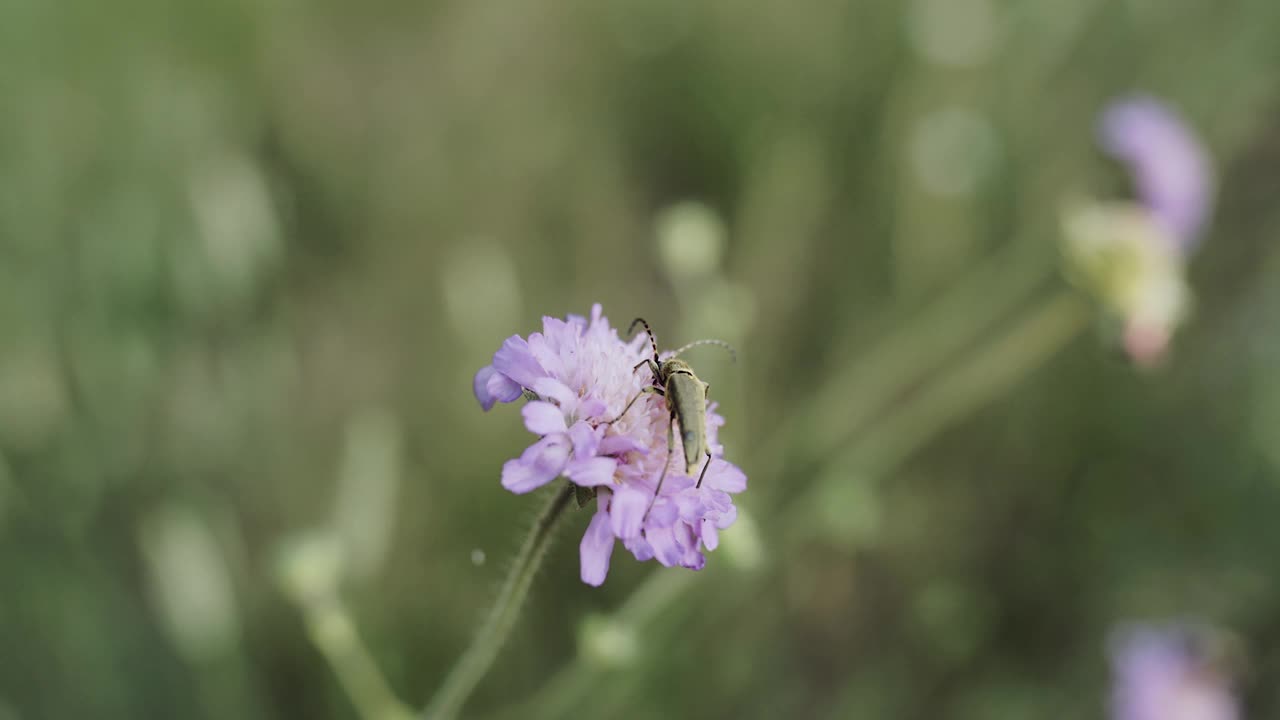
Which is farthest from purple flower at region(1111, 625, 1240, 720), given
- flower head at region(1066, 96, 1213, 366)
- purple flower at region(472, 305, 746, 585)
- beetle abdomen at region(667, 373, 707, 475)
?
beetle abdomen at region(667, 373, 707, 475)

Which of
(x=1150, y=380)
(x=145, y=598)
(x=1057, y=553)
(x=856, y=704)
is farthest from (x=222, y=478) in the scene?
(x=1150, y=380)

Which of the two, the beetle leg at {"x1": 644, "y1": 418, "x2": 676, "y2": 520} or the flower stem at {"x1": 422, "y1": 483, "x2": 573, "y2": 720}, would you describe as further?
the flower stem at {"x1": 422, "y1": 483, "x2": 573, "y2": 720}

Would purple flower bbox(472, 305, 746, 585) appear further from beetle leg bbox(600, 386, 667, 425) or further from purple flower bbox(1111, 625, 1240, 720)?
purple flower bbox(1111, 625, 1240, 720)

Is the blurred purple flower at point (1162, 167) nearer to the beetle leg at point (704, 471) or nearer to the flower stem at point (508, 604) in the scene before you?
the beetle leg at point (704, 471)

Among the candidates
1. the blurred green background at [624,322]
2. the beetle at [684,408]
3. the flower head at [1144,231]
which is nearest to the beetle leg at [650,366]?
the beetle at [684,408]

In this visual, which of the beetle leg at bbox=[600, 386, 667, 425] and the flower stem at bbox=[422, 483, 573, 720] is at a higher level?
the beetle leg at bbox=[600, 386, 667, 425]
